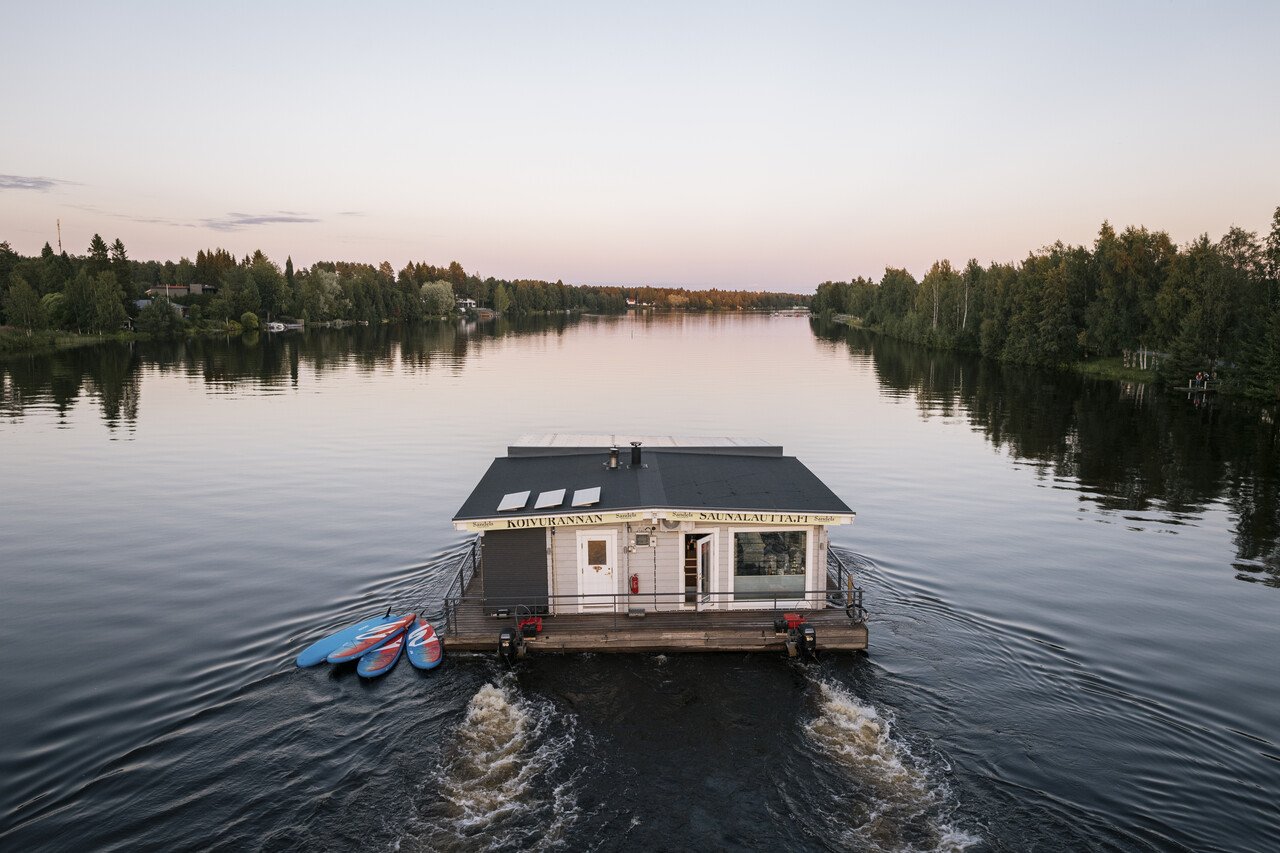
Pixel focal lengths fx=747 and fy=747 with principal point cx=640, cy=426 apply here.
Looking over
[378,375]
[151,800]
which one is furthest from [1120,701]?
[378,375]

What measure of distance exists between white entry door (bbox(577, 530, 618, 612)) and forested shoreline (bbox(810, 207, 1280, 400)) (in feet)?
263

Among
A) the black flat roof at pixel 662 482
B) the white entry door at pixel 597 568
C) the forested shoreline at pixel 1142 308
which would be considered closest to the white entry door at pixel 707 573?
the black flat roof at pixel 662 482

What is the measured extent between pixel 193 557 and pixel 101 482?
1858 centimetres

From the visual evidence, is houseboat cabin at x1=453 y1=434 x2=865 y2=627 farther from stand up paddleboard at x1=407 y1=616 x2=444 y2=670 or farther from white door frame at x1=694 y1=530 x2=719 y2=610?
stand up paddleboard at x1=407 y1=616 x2=444 y2=670

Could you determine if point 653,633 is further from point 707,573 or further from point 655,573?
point 707,573

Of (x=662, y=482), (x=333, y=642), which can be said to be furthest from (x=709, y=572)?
(x=333, y=642)

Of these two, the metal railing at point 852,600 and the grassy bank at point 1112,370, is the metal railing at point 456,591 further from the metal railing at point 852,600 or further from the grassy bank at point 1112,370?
the grassy bank at point 1112,370

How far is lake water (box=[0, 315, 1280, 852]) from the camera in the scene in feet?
54.1

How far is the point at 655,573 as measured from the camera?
24469 mm

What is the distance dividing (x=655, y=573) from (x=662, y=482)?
10.9 feet

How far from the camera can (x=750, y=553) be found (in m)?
24.4

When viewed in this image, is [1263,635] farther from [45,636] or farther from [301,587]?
[45,636]

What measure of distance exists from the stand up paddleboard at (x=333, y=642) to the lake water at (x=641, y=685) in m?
0.63

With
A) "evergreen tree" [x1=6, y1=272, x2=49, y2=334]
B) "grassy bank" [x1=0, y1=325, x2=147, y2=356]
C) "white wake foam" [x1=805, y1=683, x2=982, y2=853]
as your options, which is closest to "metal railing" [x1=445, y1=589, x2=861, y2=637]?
"white wake foam" [x1=805, y1=683, x2=982, y2=853]
